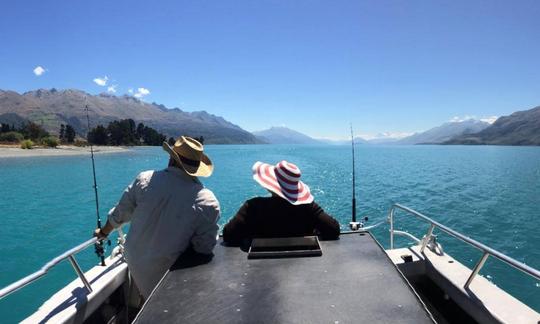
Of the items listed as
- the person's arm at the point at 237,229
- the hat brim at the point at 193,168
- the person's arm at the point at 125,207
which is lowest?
the person's arm at the point at 237,229

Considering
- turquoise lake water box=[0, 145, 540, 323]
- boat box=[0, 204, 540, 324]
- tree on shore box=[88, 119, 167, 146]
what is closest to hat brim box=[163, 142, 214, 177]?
boat box=[0, 204, 540, 324]

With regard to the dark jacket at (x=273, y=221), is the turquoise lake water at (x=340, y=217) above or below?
below

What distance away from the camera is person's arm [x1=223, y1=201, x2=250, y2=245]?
3.85m

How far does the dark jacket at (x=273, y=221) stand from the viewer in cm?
382

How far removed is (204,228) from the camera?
11.6 ft

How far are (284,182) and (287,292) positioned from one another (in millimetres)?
1569

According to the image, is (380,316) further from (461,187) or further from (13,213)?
(461,187)

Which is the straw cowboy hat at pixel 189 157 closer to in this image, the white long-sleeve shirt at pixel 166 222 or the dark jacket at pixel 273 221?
the white long-sleeve shirt at pixel 166 222

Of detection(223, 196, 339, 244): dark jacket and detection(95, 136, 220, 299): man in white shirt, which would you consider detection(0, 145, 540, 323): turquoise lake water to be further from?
detection(95, 136, 220, 299): man in white shirt

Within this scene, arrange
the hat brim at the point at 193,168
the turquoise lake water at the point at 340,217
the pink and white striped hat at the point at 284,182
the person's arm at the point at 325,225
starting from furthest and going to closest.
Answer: the turquoise lake water at the point at 340,217, the person's arm at the point at 325,225, the pink and white striped hat at the point at 284,182, the hat brim at the point at 193,168

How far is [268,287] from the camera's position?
2.68 m

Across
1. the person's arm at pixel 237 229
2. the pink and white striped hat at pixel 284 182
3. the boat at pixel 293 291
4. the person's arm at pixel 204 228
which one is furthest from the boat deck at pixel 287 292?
the pink and white striped hat at pixel 284 182

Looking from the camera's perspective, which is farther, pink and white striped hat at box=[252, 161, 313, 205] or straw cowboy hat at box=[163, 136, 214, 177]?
pink and white striped hat at box=[252, 161, 313, 205]

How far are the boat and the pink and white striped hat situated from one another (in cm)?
49
